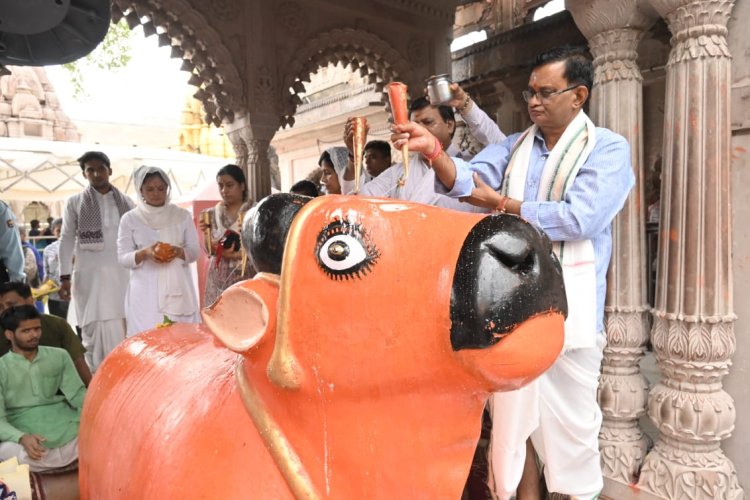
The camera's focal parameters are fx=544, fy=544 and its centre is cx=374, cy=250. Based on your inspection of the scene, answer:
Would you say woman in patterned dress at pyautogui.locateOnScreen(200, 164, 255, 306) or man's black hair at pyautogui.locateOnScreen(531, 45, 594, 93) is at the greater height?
man's black hair at pyautogui.locateOnScreen(531, 45, 594, 93)

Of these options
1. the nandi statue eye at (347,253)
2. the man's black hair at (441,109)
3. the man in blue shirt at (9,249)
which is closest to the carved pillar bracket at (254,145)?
the man in blue shirt at (9,249)

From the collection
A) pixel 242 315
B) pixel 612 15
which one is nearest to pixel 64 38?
pixel 242 315

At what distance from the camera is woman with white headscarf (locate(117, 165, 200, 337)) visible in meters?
4.09

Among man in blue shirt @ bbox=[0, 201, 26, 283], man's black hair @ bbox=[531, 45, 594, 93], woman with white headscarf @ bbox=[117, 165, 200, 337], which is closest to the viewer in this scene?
man's black hair @ bbox=[531, 45, 594, 93]

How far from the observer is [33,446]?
2.53 m

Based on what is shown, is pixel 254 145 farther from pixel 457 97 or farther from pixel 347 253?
pixel 347 253

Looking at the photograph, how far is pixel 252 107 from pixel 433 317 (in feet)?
15.9

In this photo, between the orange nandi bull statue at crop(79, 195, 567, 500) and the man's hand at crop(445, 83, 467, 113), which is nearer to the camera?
the orange nandi bull statue at crop(79, 195, 567, 500)

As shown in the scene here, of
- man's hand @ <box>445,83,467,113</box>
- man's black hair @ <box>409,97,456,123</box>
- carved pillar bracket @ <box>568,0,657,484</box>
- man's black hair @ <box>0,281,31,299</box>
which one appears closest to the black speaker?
man's black hair @ <box>409,97,456,123</box>

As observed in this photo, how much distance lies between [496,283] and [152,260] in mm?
3720

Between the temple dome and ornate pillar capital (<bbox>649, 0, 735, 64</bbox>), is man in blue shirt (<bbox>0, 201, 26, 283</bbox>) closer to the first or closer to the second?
ornate pillar capital (<bbox>649, 0, 735, 64</bbox>)

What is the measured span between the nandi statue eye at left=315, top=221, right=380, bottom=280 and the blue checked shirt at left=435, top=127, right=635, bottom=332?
1.00 meters

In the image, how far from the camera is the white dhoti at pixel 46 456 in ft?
8.30

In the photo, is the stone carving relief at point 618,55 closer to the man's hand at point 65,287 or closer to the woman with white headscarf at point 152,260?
the woman with white headscarf at point 152,260
